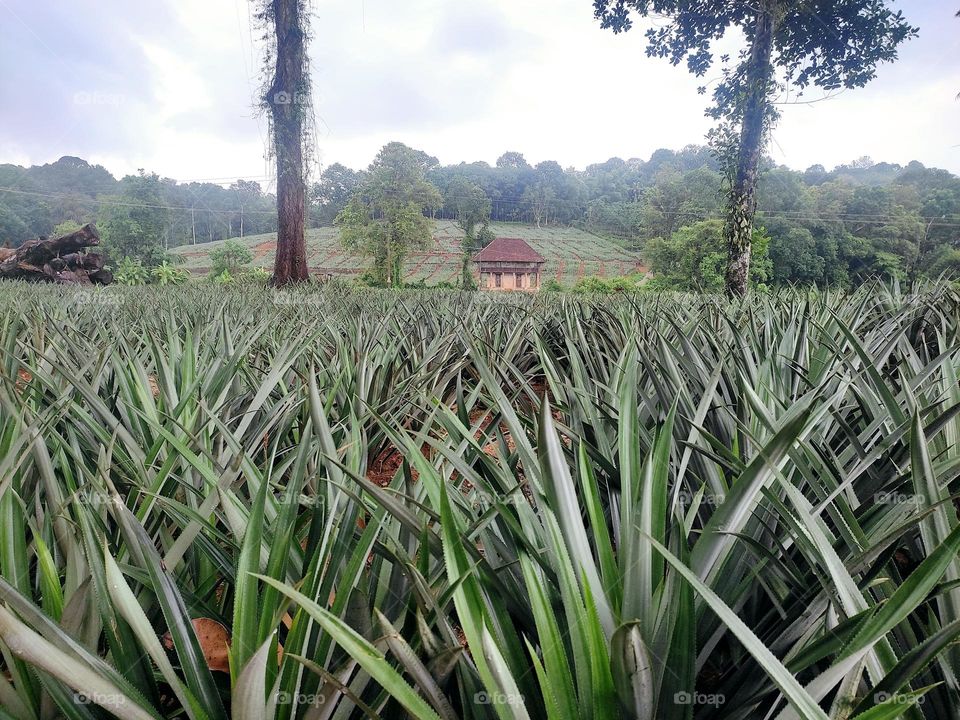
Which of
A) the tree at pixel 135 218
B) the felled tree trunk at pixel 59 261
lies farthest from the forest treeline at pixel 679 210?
the felled tree trunk at pixel 59 261

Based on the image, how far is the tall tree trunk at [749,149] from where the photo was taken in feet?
23.2

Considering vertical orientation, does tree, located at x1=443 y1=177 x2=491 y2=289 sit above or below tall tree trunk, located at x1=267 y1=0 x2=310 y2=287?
above

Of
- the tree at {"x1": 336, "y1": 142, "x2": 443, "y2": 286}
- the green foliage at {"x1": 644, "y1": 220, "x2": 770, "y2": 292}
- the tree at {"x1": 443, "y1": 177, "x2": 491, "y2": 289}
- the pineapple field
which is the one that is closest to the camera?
the pineapple field

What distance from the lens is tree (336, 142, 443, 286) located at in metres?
35.8

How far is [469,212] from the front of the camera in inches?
1748

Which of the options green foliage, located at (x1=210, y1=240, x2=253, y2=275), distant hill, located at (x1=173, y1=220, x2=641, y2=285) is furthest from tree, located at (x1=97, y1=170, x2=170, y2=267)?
green foliage, located at (x1=210, y1=240, x2=253, y2=275)

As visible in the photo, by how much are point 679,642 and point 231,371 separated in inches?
45.5

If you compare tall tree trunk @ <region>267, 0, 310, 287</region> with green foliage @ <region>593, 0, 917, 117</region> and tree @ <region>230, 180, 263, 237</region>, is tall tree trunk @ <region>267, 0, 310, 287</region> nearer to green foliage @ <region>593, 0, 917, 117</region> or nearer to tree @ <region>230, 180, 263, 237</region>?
green foliage @ <region>593, 0, 917, 117</region>

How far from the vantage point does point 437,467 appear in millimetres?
922

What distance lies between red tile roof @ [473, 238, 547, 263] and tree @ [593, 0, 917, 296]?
1246 inches

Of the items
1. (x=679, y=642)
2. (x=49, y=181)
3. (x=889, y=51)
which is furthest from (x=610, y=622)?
(x=49, y=181)

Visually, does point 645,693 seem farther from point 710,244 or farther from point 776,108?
point 710,244

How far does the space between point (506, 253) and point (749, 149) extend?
35.0 metres

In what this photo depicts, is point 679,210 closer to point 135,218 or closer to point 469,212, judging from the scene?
point 469,212
